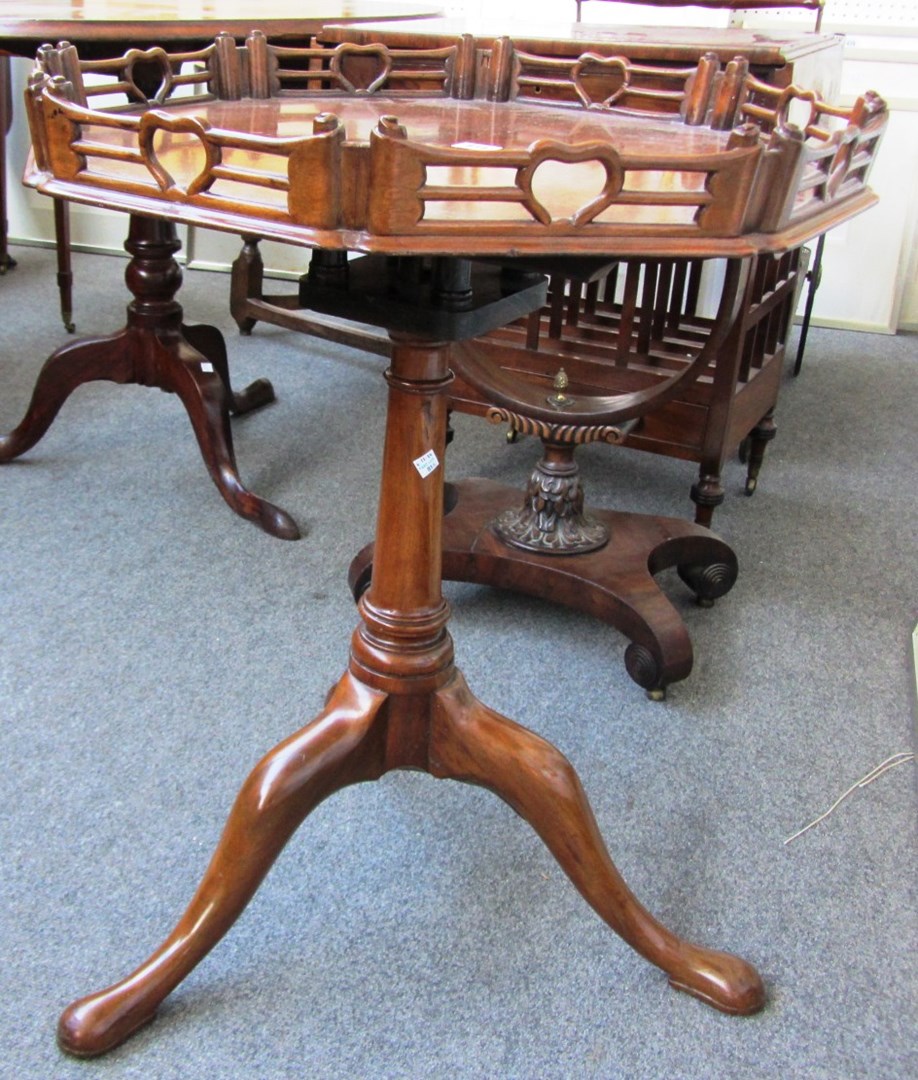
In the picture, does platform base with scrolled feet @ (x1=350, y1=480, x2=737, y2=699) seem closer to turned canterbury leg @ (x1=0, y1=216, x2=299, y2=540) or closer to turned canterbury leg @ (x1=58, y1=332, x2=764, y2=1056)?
turned canterbury leg @ (x1=0, y1=216, x2=299, y2=540)

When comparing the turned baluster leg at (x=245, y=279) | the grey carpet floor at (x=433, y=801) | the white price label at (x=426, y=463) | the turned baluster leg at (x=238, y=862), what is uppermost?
the white price label at (x=426, y=463)

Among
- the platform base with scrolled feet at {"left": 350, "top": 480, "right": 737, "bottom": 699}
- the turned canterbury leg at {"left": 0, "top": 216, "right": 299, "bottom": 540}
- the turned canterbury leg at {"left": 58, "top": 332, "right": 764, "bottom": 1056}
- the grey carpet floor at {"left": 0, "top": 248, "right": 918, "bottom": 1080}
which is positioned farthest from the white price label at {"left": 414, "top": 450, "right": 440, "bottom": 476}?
the turned canterbury leg at {"left": 0, "top": 216, "right": 299, "bottom": 540}

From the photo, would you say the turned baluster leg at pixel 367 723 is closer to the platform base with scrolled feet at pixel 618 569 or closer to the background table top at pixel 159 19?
the platform base with scrolled feet at pixel 618 569

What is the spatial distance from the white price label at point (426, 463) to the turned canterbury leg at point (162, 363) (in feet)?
2.95

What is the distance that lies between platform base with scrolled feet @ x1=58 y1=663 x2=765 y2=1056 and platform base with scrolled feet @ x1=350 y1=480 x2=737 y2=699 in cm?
45

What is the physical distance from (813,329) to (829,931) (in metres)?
2.43

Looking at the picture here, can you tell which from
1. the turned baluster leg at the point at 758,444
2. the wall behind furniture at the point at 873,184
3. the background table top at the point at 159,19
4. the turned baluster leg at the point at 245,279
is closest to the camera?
the background table top at the point at 159,19

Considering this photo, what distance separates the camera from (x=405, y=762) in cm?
107

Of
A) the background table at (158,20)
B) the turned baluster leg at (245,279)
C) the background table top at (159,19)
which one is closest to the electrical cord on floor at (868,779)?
the background table at (158,20)

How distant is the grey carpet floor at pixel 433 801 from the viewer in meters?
1.00

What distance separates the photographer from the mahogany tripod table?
25.9 inches

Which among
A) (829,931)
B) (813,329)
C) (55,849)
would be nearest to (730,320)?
(829,931)

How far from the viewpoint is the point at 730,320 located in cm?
163

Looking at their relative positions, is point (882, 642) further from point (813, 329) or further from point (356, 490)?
point (813, 329)
